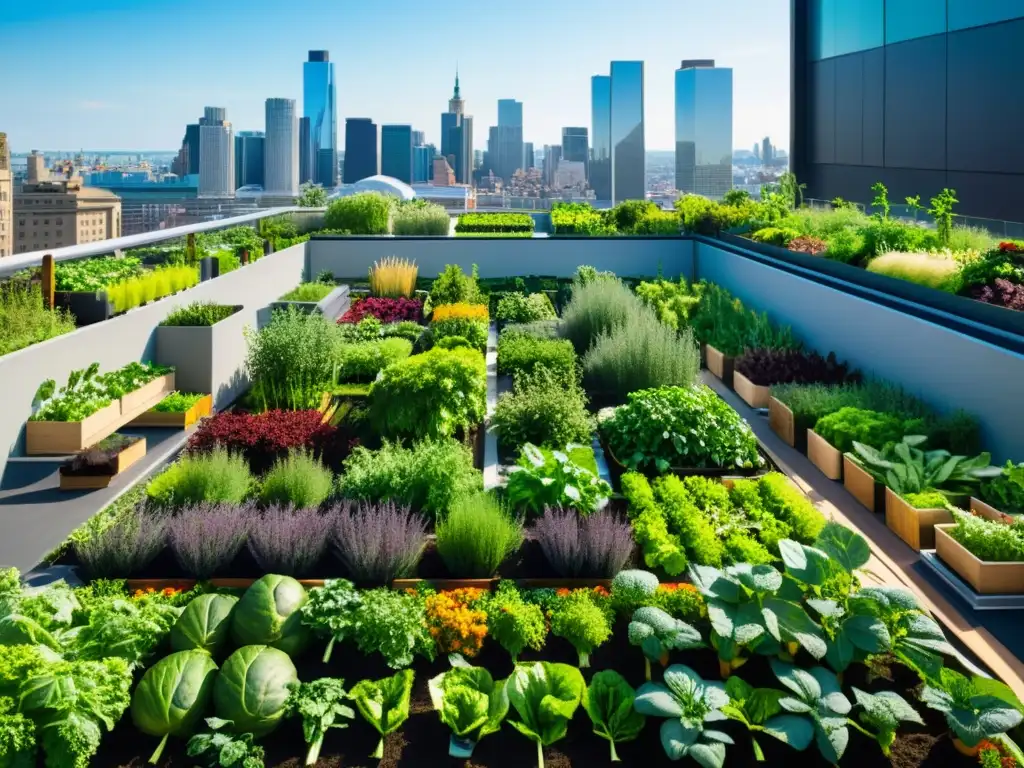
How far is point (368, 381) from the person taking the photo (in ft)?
24.6

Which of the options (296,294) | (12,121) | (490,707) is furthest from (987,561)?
(12,121)

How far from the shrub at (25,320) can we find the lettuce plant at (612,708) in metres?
4.19

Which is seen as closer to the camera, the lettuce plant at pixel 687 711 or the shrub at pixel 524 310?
the lettuce plant at pixel 687 711

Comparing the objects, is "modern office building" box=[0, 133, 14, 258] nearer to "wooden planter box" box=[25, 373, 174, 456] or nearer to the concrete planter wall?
the concrete planter wall

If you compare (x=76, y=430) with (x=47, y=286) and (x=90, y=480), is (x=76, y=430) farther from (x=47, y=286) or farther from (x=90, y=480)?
(x=47, y=286)

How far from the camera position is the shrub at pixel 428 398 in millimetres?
5590

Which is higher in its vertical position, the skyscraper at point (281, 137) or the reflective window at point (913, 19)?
the skyscraper at point (281, 137)

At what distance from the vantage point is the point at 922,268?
21.9ft

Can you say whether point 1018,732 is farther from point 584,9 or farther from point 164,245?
point 584,9

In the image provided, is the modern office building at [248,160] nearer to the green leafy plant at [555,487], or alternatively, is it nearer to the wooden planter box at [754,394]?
the wooden planter box at [754,394]

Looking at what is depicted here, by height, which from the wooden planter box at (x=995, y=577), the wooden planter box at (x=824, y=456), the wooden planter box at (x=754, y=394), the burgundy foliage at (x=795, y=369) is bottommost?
the wooden planter box at (x=995, y=577)

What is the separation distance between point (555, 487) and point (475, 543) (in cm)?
82

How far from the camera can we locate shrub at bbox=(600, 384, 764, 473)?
5.26m

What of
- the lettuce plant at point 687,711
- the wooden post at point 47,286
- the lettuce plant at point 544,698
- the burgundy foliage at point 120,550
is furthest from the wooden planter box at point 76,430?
the lettuce plant at point 687,711
